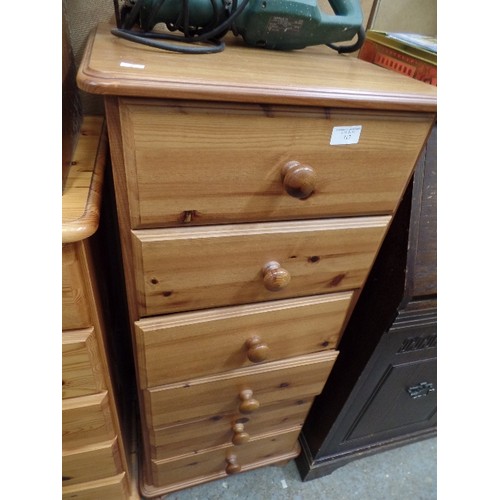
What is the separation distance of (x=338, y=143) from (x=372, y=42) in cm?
41

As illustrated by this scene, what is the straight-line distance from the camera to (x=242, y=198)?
1.43 feet

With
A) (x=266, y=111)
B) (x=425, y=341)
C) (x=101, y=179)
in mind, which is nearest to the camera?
(x=266, y=111)

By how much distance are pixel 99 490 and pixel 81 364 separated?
1.35ft

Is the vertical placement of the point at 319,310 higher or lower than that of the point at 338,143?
lower

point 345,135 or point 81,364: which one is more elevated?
point 345,135

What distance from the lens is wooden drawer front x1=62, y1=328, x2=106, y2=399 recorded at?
1.61 feet

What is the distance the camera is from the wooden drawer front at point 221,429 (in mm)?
729

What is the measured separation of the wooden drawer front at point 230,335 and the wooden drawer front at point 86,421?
0.08 m

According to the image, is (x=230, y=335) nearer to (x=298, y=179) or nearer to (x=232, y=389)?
(x=232, y=389)

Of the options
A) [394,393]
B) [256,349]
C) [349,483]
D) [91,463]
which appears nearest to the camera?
[256,349]

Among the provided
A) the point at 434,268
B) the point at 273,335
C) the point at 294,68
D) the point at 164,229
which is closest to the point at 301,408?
the point at 273,335

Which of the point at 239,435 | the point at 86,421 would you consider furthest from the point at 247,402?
the point at 86,421

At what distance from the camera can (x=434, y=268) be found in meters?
0.57

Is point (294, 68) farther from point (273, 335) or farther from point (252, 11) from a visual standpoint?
point (273, 335)
